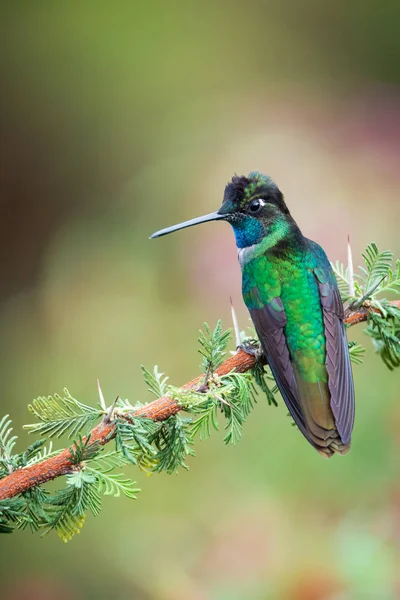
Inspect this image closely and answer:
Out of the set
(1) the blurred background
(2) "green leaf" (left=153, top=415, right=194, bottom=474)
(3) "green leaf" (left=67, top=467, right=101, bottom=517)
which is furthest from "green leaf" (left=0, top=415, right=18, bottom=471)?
(1) the blurred background

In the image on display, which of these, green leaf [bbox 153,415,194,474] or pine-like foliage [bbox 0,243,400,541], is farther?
green leaf [bbox 153,415,194,474]

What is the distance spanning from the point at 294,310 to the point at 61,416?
872mm

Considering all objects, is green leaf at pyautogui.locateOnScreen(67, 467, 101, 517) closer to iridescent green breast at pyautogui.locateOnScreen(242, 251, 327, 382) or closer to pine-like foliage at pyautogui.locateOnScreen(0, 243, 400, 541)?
pine-like foliage at pyautogui.locateOnScreen(0, 243, 400, 541)

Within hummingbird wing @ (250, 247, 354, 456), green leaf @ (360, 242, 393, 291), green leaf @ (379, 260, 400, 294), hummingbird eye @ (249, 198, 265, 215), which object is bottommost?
hummingbird wing @ (250, 247, 354, 456)

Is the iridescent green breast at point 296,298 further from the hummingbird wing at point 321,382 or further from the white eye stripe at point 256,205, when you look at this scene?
the white eye stripe at point 256,205

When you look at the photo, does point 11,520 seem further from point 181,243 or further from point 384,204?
point 384,204

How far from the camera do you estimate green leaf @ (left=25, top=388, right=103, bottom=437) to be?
120cm

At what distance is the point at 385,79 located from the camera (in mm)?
5371

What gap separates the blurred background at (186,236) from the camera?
9.93ft

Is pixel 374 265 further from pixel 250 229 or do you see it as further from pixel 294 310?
pixel 250 229

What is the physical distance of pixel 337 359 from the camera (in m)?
1.78

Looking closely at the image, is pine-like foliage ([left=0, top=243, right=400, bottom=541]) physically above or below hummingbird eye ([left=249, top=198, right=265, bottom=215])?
below

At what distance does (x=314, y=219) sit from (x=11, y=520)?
10.8ft

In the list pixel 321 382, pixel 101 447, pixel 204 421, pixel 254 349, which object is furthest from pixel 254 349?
pixel 101 447
